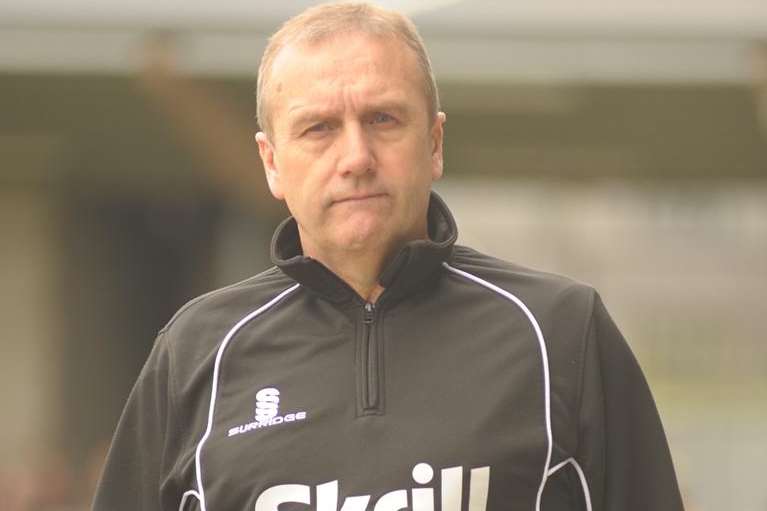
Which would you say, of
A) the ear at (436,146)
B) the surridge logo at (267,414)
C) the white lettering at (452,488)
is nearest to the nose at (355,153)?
the ear at (436,146)

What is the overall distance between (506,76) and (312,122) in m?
8.77

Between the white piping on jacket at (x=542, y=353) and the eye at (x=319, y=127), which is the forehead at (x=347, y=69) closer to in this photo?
the eye at (x=319, y=127)

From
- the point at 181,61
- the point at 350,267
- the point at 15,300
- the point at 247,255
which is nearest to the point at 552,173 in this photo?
the point at 247,255

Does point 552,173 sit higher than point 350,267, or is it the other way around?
point 552,173

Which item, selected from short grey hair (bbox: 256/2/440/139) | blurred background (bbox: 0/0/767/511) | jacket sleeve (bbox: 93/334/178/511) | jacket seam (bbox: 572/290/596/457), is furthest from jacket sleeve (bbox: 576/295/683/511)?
blurred background (bbox: 0/0/767/511)

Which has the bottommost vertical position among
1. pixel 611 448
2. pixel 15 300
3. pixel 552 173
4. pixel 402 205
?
pixel 611 448

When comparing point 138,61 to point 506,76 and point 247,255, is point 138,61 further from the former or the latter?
point 247,255

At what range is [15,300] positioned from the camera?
16156mm

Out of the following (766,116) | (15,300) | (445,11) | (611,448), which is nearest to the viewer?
(611,448)

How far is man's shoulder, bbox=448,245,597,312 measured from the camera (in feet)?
9.05

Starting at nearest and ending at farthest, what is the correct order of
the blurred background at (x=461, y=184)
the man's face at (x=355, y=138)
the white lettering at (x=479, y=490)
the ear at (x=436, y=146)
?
the white lettering at (x=479, y=490), the man's face at (x=355, y=138), the ear at (x=436, y=146), the blurred background at (x=461, y=184)

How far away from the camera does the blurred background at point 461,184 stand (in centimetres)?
1013

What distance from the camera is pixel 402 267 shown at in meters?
2.74

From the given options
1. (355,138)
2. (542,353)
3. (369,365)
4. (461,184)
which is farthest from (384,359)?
(461,184)
